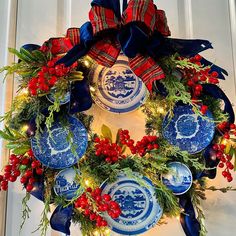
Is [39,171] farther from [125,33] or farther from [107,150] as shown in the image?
[125,33]

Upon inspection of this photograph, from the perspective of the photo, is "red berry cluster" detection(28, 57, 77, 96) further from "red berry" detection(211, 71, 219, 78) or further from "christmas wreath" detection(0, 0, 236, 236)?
"red berry" detection(211, 71, 219, 78)

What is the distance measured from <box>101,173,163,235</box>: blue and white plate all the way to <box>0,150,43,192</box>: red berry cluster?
18 cm

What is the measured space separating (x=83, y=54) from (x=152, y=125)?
26 centimetres

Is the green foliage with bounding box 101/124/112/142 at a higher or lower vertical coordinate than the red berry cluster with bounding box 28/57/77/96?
lower

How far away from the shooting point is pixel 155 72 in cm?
85

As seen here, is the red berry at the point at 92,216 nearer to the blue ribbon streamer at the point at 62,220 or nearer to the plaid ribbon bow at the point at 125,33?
the blue ribbon streamer at the point at 62,220

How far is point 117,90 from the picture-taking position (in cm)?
96

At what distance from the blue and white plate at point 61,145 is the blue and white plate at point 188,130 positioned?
22 centimetres

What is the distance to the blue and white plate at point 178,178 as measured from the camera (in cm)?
87

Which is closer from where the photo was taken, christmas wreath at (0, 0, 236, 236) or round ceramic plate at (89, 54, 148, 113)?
christmas wreath at (0, 0, 236, 236)

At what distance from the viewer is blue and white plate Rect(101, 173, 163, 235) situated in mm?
867

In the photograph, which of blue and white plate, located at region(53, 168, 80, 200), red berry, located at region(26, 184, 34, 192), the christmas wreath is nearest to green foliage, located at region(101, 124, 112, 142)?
the christmas wreath

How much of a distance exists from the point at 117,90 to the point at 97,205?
321 millimetres

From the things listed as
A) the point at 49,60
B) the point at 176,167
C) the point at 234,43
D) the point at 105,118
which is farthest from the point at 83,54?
the point at 234,43
